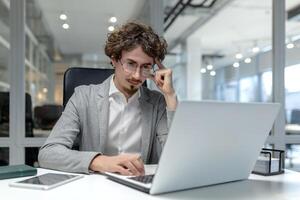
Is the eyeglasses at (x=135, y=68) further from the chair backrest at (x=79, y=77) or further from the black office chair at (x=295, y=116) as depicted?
the black office chair at (x=295, y=116)

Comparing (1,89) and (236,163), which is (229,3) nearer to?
(1,89)

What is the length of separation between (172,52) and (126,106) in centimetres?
181

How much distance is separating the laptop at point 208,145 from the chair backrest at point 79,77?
0.79m

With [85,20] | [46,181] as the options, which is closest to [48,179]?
[46,181]

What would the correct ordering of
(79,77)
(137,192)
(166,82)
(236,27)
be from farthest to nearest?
1. (236,27)
2. (79,77)
3. (166,82)
4. (137,192)

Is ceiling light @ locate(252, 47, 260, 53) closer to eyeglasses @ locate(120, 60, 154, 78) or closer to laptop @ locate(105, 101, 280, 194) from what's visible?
eyeglasses @ locate(120, 60, 154, 78)

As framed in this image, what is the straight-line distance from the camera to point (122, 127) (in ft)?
4.58

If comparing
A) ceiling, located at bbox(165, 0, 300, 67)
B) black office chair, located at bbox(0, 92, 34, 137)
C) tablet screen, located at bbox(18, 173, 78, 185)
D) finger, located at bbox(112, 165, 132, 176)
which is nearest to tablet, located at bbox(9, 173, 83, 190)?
tablet screen, located at bbox(18, 173, 78, 185)

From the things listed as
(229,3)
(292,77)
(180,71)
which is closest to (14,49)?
(180,71)

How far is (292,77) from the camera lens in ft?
10.9

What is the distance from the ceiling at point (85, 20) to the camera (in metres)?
3.00

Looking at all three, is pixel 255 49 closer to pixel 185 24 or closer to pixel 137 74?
pixel 185 24

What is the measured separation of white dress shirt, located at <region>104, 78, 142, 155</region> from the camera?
1384 mm

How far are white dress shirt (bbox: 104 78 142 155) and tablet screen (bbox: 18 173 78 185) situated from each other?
39cm
